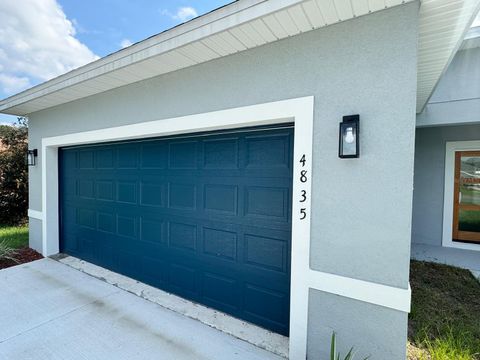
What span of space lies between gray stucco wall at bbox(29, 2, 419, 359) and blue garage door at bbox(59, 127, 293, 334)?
20.3 inches

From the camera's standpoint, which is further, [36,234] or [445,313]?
[36,234]

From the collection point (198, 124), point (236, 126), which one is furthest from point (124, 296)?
point (236, 126)

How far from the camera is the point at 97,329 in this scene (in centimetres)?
307

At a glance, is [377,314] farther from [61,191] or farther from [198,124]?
[61,191]

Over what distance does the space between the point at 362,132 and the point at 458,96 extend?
5.05 meters

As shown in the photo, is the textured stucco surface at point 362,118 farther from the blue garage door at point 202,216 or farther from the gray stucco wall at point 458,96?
the gray stucco wall at point 458,96

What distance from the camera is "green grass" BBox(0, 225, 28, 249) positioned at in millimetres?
6398

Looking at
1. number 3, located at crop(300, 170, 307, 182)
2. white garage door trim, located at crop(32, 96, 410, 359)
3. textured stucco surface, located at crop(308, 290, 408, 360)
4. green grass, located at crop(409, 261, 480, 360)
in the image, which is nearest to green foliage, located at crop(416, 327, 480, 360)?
green grass, located at crop(409, 261, 480, 360)

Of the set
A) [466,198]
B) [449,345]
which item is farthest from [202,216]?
[466,198]

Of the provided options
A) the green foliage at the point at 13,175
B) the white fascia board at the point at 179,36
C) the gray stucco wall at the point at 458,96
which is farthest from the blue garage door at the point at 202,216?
the green foliage at the point at 13,175

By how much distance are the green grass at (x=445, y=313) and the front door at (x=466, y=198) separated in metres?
1.90

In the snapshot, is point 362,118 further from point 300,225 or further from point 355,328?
point 355,328

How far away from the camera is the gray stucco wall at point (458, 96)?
5297mm

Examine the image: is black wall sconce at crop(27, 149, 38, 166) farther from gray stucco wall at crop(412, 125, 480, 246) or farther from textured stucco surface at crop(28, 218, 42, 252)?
gray stucco wall at crop(412, 125, 480, 246)
